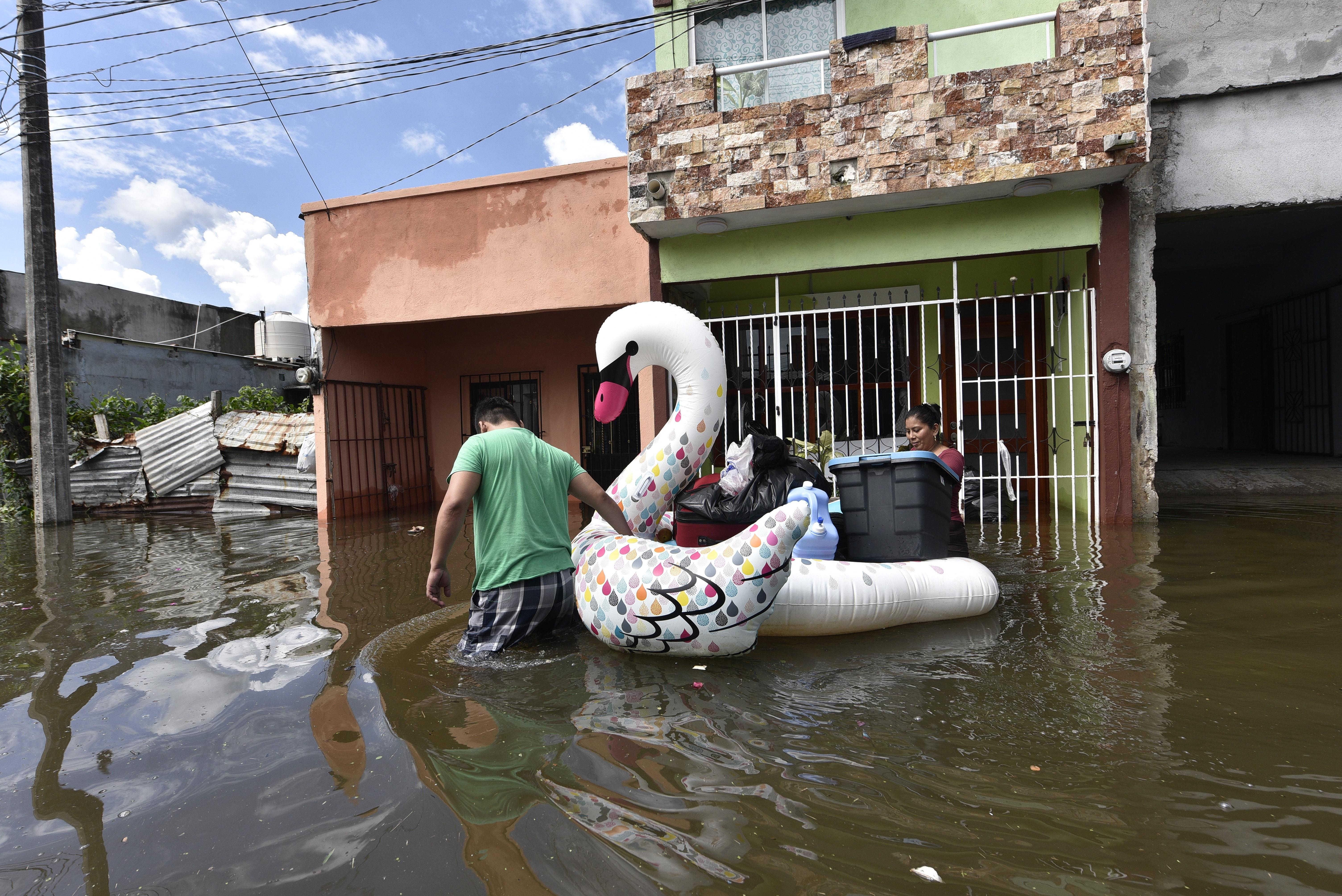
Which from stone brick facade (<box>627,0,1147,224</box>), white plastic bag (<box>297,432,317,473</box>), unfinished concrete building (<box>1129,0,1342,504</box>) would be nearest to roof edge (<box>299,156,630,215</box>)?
stone brick facade (<box>627,0,1147,224</box>)

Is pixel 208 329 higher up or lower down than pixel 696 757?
higher up

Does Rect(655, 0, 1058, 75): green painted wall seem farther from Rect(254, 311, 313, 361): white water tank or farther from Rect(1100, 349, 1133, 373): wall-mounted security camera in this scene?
Rect(254, 311, 313, 361): white water tank

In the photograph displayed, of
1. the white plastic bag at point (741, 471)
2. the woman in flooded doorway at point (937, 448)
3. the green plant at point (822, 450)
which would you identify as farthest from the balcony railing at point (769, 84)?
the white plastic bag at point (741, 471)

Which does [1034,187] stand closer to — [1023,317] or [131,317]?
[1023,317]

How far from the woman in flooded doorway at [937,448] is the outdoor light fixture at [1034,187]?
3.08 meters

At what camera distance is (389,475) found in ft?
37.9

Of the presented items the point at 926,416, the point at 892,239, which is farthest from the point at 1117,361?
the point at 926,416

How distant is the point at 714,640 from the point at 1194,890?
1.91 m

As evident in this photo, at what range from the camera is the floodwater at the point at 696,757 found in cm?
193

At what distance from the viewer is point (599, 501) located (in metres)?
3.79

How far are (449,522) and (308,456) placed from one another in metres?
8.32

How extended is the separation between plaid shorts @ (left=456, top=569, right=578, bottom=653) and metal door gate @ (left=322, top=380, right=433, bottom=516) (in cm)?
760

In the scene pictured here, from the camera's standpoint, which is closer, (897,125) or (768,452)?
(768,452)

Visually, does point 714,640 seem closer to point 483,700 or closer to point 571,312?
point 483,700
